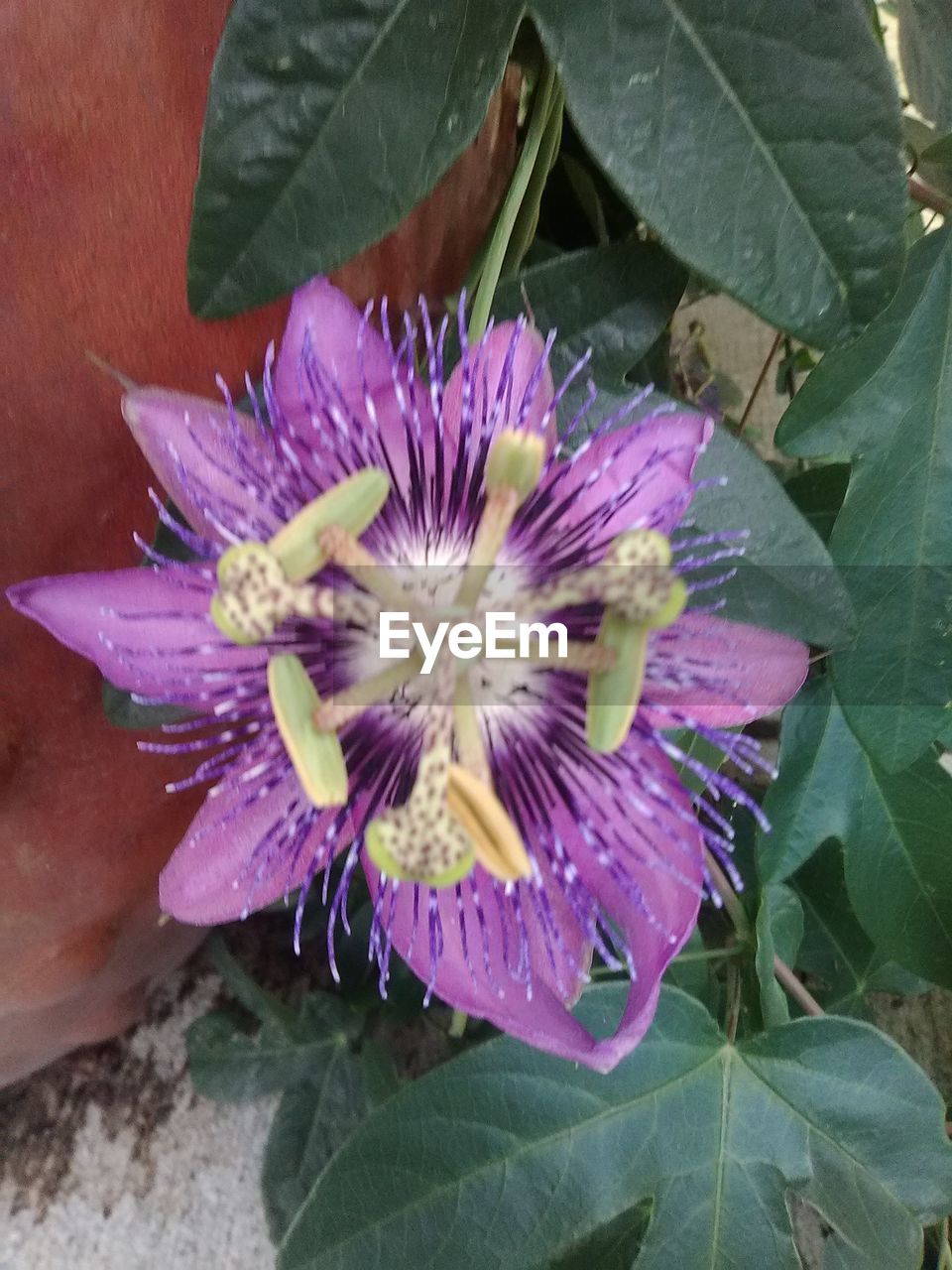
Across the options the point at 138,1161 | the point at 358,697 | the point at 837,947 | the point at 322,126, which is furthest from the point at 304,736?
the point at 138,1161

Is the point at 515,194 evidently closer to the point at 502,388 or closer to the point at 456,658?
the point at 502,388

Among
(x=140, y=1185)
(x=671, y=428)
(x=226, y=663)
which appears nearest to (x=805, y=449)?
(x=671, y=428)

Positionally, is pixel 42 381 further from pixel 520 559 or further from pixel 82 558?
pixel 520 559

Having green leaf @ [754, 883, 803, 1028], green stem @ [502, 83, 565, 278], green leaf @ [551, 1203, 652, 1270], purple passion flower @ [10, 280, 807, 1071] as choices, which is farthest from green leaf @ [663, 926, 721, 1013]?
green stem @ [502, 83, 565, 278]

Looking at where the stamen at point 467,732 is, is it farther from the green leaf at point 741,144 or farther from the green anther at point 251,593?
the green leaf at point 741,144

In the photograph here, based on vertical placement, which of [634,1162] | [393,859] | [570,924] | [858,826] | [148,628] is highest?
[148,628]

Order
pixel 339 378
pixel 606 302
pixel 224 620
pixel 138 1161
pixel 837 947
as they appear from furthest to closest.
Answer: pixel 138 1161 < pixel 837 947 < pixel 606 302 < pixel 339 378 < pixel 224 620

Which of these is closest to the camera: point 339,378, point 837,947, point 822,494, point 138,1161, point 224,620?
point 224,620
